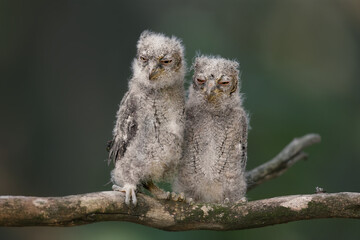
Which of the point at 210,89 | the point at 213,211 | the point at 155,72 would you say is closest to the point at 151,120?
the point at 155,72

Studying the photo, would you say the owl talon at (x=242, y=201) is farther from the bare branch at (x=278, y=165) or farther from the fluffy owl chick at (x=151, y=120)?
the bare branch at (x=278, y=165)

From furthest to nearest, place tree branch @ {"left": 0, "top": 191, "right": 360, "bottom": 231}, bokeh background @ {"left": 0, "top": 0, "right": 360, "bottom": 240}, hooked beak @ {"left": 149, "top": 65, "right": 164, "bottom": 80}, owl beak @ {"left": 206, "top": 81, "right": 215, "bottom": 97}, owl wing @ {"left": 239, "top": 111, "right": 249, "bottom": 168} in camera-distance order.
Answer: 1. bokeh background @ {"left": 0, "top": 0, "right": 360, "bottom": 240}
2. owl wing @ {"left": 239, "top": 111, "right": 249, "bottom": 168}
3. owl beak @ {"left": 206, "top": 81, "right": 215, "bottom": 97}
4. hooked beak @ {"left": 149, "top": 65, "right": 164, "bottom": 80}
5. tree branch @ {"left": 0, "top": 191, "right": 360, "bottom": 231}

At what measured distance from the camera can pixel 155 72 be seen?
9.89 feet

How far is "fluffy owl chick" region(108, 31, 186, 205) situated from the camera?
305 centimetres

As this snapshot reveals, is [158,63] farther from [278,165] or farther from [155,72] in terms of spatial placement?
[278,165]

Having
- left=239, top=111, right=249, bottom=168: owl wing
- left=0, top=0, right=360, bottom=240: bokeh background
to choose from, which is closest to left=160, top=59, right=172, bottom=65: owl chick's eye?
left=239, top=111, right=249, bottom=168: owl wing

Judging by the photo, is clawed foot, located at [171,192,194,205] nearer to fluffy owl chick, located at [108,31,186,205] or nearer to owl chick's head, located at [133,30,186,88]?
fluffy owl chick, located at [108,31,186,205]

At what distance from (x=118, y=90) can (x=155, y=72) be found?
3471 mm

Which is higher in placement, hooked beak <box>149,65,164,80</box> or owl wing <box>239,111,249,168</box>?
hooked beak <box>149,65,164,80</box>

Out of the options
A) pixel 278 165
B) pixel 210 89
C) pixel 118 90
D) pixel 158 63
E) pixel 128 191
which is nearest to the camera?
pixel 128 191

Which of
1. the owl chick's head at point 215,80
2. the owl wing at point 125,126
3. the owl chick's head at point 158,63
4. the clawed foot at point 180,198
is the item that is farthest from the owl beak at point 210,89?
the clawed foot at point 180,198

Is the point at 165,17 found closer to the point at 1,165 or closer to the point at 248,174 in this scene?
the point at 1,165

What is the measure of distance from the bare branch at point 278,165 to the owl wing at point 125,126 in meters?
1.21

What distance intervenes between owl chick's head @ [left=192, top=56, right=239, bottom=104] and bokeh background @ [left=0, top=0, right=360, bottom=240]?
7.47 ft
